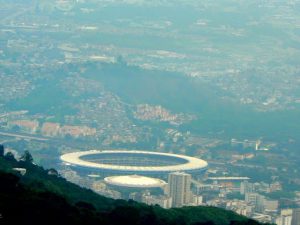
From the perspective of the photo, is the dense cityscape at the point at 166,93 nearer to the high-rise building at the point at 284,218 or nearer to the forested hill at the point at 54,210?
the high-rise building at the point at 284,218

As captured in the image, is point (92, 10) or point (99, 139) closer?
point (99, 139)

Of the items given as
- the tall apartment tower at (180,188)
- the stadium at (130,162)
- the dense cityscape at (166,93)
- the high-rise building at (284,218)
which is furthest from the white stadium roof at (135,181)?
the high-rise building at (284,218)

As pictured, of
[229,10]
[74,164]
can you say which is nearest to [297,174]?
[74,164]

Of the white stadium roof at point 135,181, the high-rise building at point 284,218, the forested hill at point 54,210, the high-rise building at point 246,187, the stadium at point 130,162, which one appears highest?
the forested hill at point 54,210

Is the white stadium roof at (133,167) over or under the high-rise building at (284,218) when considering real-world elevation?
over

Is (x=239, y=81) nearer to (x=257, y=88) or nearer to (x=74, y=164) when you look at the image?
(x=257, y=88)

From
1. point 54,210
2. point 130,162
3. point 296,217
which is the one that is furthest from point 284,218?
point 54,210

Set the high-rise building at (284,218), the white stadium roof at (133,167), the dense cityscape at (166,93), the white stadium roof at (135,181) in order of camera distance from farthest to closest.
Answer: the white stadium roof at (133,167), the dense cityscape at (166,93), the white stadium roof at (135,181), the high-rise building at (284,218)
